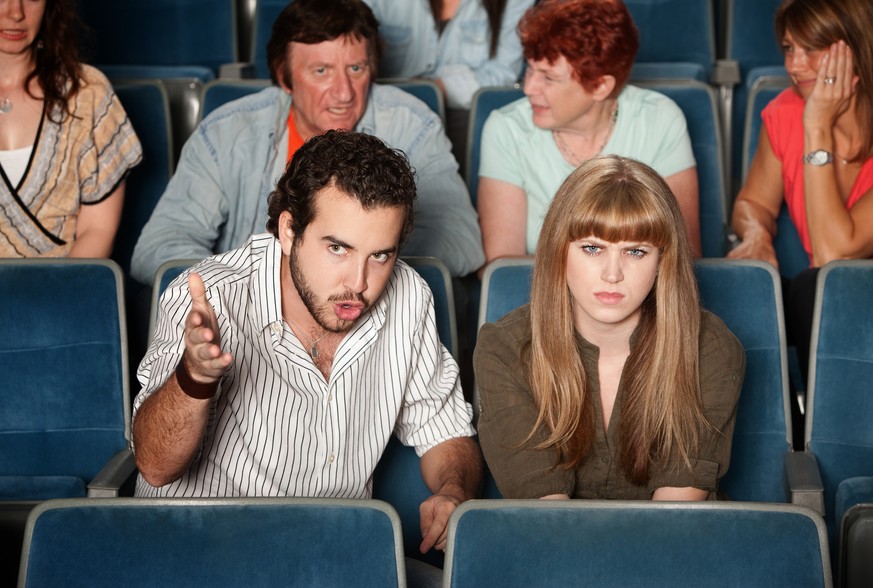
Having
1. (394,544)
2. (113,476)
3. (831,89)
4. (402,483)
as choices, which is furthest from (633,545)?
(831,89)

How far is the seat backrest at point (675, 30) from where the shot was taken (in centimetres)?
332

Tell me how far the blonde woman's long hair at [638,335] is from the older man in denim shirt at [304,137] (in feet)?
2.19

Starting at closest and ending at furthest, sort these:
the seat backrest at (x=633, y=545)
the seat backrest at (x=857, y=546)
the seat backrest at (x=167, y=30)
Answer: the seat backrest at (x=633, y=545)
the seat backrest at (x=857, y=546)
the seat backrest at (x=167, y=30)

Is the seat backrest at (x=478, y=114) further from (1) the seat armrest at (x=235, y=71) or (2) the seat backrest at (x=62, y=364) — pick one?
(2) the seat backrest at (x=62, y=364)

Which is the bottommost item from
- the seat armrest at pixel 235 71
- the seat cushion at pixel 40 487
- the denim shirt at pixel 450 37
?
the seat cushion at pixel 40 487

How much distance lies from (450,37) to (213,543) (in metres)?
2.13

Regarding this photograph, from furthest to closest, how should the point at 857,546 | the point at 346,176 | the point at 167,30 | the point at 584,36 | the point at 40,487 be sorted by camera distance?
the point at 167,30 < the point at 584,36 < the point at 40,487 < the point at 346,176 < the point at 857,546

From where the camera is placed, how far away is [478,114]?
2641 mm

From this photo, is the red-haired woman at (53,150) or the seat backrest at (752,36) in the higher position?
the seat backrest at (752,36)

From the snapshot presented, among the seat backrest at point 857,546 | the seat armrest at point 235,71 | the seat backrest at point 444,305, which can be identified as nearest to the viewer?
the seat backrest at point 857,546

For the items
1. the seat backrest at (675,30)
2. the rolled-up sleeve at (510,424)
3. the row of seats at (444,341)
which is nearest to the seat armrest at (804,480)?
the row of seats at (444,341)

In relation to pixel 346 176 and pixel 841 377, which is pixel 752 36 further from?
pixel 346 176

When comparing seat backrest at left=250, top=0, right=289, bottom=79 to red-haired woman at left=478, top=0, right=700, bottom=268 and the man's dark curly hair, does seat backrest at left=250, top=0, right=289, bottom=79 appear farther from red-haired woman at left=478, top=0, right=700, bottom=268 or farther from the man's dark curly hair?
the man's dark curly hair

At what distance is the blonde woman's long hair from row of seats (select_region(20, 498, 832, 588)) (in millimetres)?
404
